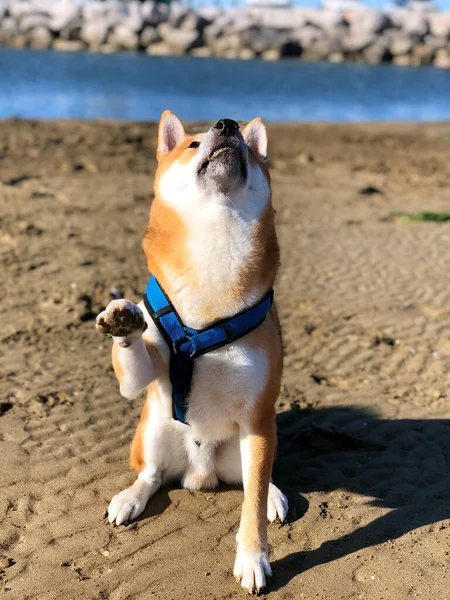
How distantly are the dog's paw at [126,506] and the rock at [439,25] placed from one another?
67169 mm

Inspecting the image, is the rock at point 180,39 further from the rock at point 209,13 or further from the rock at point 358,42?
the rock at point 358,42

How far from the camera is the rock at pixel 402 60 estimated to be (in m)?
59.2

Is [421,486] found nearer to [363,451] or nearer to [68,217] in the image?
[363,451]

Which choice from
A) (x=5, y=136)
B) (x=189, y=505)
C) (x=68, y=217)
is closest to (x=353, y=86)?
(x=5, y=136)

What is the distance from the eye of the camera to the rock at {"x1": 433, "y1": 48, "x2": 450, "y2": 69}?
58.9m

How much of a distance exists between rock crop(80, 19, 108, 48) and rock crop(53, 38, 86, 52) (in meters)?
0.55

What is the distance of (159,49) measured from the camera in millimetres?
57656

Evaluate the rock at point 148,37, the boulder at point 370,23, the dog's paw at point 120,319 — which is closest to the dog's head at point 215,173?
the dog's paw at point 120,319

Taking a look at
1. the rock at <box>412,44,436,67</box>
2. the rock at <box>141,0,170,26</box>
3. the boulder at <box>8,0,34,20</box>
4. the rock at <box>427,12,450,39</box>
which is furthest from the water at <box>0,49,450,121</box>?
the boulder at <box>8,0,34,20</box>

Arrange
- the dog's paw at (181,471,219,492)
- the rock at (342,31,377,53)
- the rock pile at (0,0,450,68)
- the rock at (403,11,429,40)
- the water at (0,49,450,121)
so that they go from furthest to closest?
the rock at (403,11,429,40) < the rock at (342,31,377,53) < the rock pile at (0,0,450,68) < the water at (0,49,450,121) < the dog's paw at (181,471,219,492)

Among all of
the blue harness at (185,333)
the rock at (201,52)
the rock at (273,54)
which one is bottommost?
the rock at (273,54)

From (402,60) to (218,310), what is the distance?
61287 mm

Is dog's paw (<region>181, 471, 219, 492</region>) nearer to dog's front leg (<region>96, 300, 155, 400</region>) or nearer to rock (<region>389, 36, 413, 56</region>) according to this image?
dog's front leg (<region>96, 300, 155, 400</region>)

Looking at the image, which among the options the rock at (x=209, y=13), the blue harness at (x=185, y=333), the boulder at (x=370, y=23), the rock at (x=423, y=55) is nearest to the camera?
the blue harness at (x=185, y=333)
